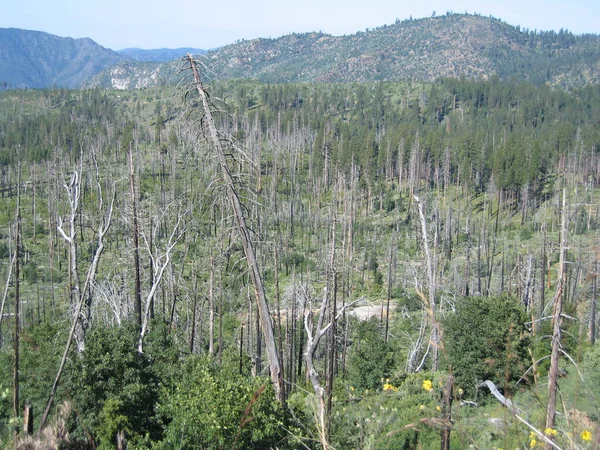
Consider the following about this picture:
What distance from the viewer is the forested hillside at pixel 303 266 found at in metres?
7.67

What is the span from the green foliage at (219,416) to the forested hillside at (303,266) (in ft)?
0.13

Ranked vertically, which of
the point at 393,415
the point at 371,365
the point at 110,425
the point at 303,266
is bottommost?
the point at 303,266

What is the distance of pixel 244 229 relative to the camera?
8.03 m

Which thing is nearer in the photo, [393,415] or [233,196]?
[393,415]

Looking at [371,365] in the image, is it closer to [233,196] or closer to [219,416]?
[219,416]

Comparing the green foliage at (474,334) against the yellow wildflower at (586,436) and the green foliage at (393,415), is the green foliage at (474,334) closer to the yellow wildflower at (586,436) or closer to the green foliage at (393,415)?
the green foliage at (393,415)

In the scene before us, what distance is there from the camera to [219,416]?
744 centimetres

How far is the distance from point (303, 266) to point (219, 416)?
146ft

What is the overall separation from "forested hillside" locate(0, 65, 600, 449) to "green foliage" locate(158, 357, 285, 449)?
39 mm

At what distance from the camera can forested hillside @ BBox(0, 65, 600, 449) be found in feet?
25.2

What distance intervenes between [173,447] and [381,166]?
7578 cm

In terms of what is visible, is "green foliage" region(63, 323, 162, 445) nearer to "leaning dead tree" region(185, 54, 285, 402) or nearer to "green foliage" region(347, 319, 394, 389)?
"leaning dead tree" region(185, 54, 285, 402)

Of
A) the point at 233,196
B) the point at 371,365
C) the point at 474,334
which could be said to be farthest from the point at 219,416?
the point at 371,365

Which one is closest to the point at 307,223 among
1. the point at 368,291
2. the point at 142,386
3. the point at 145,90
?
the point at 368,291
